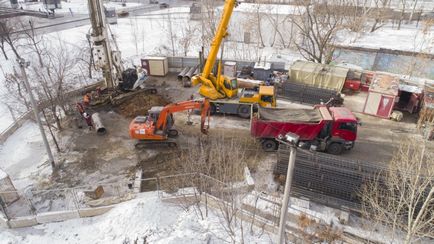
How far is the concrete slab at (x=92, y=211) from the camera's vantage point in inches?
568

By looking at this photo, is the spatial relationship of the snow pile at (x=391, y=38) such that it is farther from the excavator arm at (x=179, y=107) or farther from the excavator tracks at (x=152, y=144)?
the excavator tracks at (x=152, y=144)

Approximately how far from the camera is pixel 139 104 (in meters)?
24.2

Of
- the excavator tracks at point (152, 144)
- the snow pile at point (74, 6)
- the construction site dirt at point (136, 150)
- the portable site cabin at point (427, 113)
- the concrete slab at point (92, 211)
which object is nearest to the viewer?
the concrete slab at point (92, 211)

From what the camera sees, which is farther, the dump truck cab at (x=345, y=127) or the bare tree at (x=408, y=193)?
the dump truck cab at (x=345, y=127)

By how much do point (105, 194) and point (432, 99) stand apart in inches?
927

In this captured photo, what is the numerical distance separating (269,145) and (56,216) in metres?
12.5

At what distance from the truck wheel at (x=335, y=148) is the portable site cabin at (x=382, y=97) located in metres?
7.21

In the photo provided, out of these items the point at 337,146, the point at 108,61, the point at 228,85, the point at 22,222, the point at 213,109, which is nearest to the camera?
the point at 22,222

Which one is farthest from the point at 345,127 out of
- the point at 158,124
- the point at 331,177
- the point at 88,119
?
the point at 88,119

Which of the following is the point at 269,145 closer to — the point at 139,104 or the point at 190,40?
the point at 139,104

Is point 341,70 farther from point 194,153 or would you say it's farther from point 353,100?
point 194,153

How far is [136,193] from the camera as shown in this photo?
15.0 meters

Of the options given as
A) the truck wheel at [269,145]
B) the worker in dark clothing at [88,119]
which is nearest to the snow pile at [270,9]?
the truck wheel at [269,145]

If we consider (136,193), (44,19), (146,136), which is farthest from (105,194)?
(44,19)
